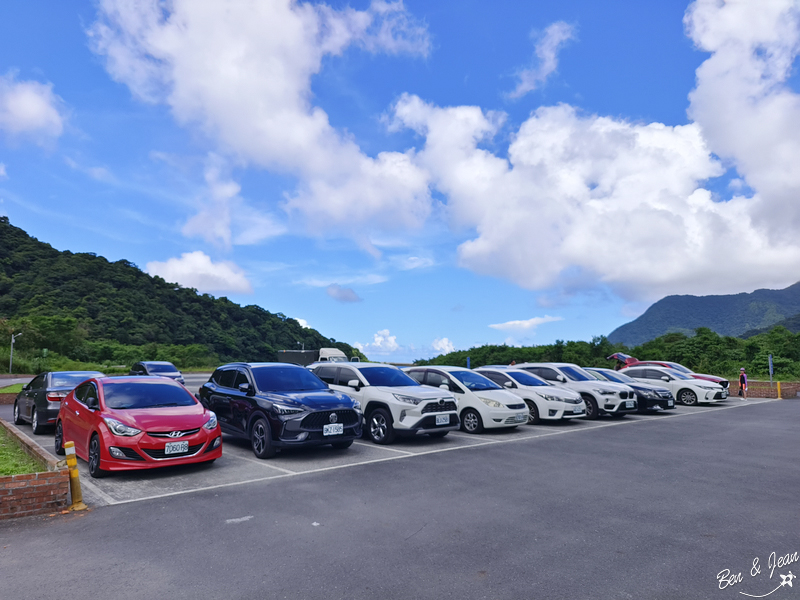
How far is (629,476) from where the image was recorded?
770 centimetres

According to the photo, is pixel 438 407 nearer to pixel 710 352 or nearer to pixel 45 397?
pixel 45 397

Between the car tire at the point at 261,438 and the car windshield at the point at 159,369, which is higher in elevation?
the car windshield at the point at 159,369

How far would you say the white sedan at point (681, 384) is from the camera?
2031cm

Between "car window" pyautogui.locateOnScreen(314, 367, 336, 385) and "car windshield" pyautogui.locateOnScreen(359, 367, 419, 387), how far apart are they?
2.71ft

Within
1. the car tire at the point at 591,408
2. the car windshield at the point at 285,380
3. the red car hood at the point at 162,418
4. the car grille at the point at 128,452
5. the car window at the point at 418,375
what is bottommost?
the car tire at the point at 591,408

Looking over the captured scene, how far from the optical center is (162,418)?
7738 mm

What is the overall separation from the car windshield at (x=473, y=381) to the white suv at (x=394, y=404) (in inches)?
62.5

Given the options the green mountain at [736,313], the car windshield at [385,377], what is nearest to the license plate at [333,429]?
the car windshield at [385,377]

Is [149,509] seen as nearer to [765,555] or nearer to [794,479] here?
[765,555]

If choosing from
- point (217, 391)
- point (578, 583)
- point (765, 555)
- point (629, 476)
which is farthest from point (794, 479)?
point (217, 391)

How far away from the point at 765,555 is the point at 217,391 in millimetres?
9409

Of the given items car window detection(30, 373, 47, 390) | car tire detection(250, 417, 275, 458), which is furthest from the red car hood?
car window detection(30, 373, 47, 390)

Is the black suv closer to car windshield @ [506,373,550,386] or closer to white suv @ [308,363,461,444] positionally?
white suv @ [308,363,461,444]

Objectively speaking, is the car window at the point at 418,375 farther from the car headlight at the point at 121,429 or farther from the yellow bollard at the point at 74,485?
the yellow bollard at the point at 74,485
